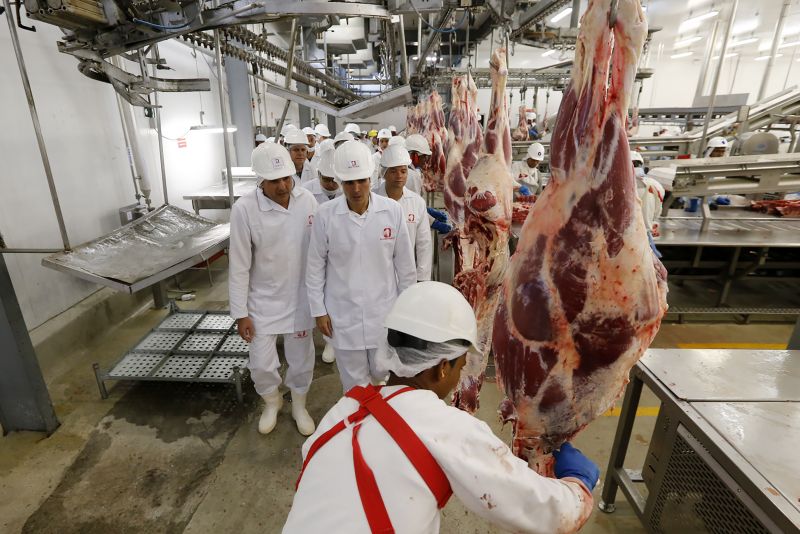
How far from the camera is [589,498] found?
110 centimetres

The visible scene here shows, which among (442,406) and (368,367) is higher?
(442,406)

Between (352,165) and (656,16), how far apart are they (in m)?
12.0

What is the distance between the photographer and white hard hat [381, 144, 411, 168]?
317 cm

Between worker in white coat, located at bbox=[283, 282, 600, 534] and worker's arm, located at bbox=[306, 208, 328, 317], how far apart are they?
1.48m

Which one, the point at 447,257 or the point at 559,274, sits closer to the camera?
the point at 559,274

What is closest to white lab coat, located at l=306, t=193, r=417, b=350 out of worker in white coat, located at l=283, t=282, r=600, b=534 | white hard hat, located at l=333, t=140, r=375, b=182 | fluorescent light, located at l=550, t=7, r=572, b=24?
white hard hat, located at l=333, t=140, r=375, b=182

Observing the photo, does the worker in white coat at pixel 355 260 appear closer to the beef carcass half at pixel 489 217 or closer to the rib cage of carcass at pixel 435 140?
the beef carcass half at pixel 489 217

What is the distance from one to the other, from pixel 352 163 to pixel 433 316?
145cm

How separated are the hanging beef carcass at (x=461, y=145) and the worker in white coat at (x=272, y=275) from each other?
1.18 m

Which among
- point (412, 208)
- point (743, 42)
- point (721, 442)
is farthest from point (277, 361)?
point (743, 42)

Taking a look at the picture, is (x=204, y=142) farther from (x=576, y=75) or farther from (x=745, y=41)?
(x=745, y=41)

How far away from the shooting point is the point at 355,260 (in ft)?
7.93

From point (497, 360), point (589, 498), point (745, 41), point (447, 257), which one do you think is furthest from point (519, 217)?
point (745, 41)

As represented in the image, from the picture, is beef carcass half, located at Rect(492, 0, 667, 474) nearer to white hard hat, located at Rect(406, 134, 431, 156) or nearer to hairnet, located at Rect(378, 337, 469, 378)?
hairnet, located at Rect(378, 337, 469, 378)
